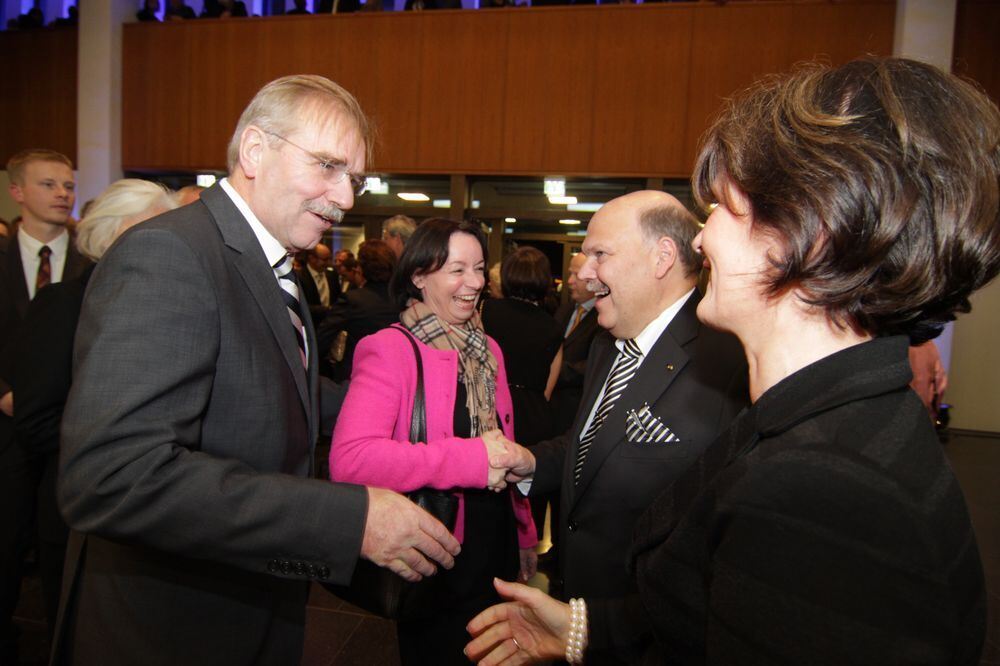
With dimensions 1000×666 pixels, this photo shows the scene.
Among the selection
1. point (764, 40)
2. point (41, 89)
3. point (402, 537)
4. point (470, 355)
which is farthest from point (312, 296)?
point (41, 89)

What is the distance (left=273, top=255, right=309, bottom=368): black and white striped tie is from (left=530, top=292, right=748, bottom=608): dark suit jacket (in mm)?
829

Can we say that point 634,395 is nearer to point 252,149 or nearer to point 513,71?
point 252,149

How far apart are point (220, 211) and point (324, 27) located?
7.62m

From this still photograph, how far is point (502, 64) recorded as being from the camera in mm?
7359

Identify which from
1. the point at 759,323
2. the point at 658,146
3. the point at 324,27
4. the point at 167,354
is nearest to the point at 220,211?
the point at 167,354

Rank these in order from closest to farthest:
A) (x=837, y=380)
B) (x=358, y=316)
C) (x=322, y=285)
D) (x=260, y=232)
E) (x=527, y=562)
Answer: (x=837, y=380) < (x=260, y=232) < (x=527, y=562) < (x=358, y=316) < (x=322, y=285)

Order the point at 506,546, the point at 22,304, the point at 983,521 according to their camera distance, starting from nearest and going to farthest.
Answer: the point at 506,546, the point at 22,304, the point at 983,521

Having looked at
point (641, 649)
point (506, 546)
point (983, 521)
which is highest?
point (641, 649)

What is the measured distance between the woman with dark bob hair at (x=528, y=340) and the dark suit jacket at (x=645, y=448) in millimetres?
1718

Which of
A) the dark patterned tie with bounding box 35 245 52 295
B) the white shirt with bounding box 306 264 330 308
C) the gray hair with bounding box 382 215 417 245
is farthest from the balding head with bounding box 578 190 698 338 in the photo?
the white shirt with bounding box 306 264 330 308

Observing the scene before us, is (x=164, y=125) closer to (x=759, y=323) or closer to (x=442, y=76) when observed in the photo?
(x=442, y=76)

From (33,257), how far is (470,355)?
2807 mm

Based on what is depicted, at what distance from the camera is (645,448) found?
1587mm

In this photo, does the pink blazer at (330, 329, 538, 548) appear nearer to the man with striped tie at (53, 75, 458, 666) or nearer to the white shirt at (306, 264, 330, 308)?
the man with striped tie at (53, 75, 458, 666)
